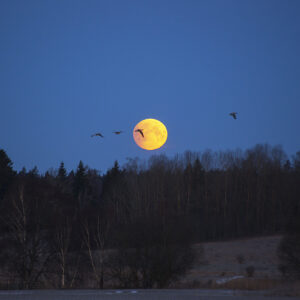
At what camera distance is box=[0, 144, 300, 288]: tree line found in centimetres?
2416

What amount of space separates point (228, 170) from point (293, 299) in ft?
196

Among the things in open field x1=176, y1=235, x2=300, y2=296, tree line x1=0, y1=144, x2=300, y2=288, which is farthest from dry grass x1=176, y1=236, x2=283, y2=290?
tree line x1=0, y1=144, x2=300, y2=288

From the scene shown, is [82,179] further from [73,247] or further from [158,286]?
[158,286]

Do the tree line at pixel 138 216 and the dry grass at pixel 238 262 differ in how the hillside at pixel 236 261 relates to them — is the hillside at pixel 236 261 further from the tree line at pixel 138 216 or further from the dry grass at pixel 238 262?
the tree line at pixel 138 216

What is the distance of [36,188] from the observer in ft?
123

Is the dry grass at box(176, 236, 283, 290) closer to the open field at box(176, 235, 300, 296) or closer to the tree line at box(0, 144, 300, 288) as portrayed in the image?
the open field at box(176, 235, 300, 296)

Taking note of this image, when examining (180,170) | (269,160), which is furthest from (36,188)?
(269,160)

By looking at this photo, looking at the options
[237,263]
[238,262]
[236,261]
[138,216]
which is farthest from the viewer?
[236,261]

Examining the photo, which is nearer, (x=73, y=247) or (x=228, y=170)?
(x=73, y=247)

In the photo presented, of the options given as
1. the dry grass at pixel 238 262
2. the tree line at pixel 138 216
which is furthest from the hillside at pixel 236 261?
the tree line at pixel 138 216

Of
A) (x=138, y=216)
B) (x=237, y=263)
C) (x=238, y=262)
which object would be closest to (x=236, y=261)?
(x=238, y=262)

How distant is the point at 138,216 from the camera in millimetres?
29766

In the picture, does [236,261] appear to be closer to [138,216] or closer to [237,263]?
[237,263]

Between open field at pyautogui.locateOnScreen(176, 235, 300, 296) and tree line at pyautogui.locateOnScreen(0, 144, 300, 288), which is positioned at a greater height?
tree line at pyautogui.locateOnScreen(0, 144, 300, 288)
